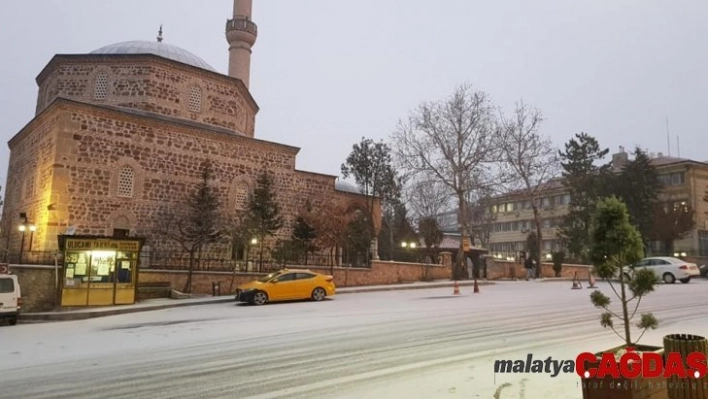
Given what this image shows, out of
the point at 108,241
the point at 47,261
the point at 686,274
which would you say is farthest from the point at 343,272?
the point at 686,274

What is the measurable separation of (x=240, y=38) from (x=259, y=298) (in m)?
20.0

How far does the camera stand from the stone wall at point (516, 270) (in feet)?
93.0

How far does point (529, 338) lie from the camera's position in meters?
8.40

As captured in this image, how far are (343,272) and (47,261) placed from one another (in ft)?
40.7

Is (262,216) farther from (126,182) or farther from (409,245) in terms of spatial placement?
(409,245)

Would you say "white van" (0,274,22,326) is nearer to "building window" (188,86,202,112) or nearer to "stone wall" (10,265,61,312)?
"stone wall" (10,265,61,312)

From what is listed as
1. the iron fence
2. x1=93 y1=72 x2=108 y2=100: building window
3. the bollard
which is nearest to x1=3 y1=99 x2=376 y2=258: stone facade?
the iron fence

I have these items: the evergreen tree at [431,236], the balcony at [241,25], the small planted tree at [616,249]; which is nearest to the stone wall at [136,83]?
the balcony at [241,25]

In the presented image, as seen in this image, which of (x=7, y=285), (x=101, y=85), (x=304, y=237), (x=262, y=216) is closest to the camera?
(x=7, y=285)

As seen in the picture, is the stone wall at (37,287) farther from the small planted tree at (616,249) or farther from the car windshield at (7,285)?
the small planted tree at (616,249)

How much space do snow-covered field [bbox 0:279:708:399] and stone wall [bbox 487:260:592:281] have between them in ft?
47.2

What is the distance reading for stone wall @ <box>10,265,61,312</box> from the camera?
15.8 m

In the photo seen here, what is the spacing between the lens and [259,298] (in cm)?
1606

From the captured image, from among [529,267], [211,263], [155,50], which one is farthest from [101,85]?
[529,267]
